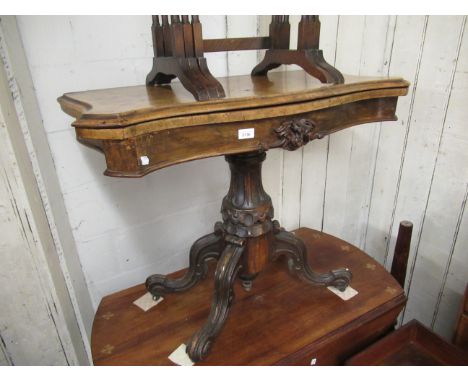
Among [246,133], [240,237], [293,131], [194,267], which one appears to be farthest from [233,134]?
[194,267]

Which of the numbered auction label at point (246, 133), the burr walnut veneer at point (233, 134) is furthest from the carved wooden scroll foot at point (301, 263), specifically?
the numbered auction label at point (246, 133)

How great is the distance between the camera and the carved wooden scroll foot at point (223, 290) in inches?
33.2

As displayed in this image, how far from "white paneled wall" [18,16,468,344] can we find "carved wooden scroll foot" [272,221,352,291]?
326 millimetres

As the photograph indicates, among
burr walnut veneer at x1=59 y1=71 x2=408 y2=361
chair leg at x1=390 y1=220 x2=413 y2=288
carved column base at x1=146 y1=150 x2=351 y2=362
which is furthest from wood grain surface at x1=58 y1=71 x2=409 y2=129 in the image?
chair leg at x1=390 y1=220 x2=413 y2=288

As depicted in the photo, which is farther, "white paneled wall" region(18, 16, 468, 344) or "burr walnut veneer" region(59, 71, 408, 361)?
"white paneled wall" region(18, 16, 468, 344)

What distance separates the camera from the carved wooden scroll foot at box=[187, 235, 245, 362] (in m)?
0.84

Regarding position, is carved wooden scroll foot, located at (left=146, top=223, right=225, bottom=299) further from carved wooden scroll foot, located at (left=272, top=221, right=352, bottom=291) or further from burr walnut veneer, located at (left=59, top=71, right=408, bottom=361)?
carved wooden scroll foot, located at (left=272, top=221, right=352, bottom=291)

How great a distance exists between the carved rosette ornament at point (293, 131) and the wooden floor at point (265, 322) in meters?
0.48

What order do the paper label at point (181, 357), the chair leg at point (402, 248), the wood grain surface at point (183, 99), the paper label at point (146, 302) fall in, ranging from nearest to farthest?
the wood grain surface at point (183, 99), the paper label at point (181, 357), the paper label at point (146, 302), the chair leg at point (402, 248)

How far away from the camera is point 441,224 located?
4.06ft

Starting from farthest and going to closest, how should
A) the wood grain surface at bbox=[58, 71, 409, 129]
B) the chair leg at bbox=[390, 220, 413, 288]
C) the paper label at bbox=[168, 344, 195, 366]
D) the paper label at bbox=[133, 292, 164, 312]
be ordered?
the chair leg at bbox=[390, 220, 413, 288], the paper label at bbox=[133, 292, 164, 312], the paper label at bbox=[168, 344, 195, 366], the wood grain surface at bbox=[58, 71, 409, 129]

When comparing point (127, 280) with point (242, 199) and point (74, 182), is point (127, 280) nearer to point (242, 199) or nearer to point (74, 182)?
point (74, 182)

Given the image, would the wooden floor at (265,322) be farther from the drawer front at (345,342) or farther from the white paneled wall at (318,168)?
the white paneled wall at (318,168)
